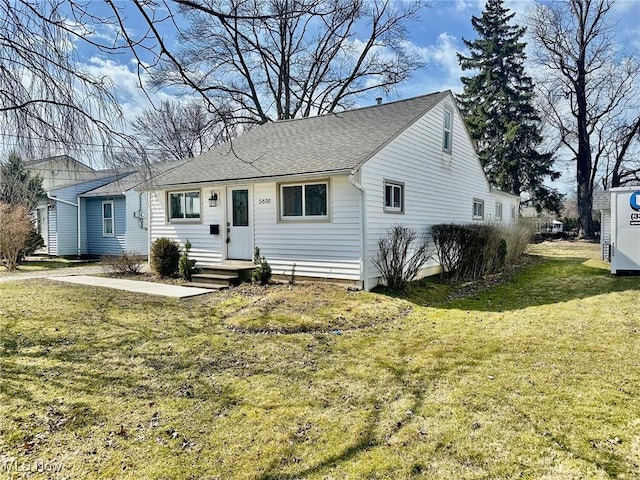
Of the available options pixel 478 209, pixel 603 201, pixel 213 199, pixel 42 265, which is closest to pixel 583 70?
pixel 603 201

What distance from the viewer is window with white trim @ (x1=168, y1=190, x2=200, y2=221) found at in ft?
39.9

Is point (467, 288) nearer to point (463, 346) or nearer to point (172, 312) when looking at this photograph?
point (463, 346)

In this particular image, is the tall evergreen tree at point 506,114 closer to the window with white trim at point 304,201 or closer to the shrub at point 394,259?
the shrub at point 394,259

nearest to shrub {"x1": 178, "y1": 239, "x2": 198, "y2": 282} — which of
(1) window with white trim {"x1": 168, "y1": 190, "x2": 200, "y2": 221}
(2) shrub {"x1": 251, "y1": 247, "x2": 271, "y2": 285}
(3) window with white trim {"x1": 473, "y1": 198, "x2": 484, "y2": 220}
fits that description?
(1) window with white trim {"x1": 168, "y1": 190, "x2": 200, "y2": 221}

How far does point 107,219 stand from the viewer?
18703 mm

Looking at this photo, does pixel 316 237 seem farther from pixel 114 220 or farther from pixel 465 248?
pixel 114 220

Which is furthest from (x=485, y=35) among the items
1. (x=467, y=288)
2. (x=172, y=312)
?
(x=172, y=312)

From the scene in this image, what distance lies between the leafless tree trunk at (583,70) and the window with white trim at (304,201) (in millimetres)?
25014

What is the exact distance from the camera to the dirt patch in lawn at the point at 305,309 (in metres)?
6.55

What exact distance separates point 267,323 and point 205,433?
336 centimetres

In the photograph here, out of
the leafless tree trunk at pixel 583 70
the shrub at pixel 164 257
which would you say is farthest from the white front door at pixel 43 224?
the leafless tree trunk at pixel 583 70

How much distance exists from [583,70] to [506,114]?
204 inches

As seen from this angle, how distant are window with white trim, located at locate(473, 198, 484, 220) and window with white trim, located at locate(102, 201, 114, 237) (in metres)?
15.7

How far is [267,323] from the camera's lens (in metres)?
6.60
